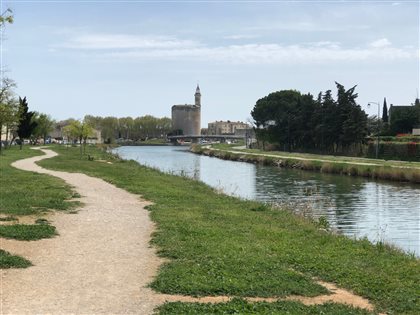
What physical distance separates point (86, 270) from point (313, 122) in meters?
78.0

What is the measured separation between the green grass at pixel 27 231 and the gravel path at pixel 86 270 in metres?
0.31

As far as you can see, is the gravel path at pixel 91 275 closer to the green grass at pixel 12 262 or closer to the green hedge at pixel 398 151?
the green grass at pixel 12 262

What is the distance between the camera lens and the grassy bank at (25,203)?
40.9 ft

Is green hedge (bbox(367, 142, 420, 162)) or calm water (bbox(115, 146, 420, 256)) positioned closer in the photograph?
calm water (bbox(115, 146, 420, 256))

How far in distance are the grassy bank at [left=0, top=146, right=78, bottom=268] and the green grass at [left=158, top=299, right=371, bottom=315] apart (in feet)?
12.6

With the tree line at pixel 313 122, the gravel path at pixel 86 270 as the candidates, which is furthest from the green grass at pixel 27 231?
the tree line at pixel 313 122

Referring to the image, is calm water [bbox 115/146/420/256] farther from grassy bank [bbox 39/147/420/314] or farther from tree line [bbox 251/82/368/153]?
tree line [bbox 251/82/368/153]

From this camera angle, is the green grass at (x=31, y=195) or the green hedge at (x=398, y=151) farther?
the green hedge at (x=398, y=151)

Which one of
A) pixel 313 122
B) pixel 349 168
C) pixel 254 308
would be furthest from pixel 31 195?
pixel 313 122

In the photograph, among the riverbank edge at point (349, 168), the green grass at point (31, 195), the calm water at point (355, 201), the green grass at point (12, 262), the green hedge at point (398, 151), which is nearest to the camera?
the green grass at point (12, 262)

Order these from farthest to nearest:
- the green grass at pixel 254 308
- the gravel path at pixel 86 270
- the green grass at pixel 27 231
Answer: the green grass at pixel 27 231
the gravel path at pixel 86 270
the green grass at pixel 254 308

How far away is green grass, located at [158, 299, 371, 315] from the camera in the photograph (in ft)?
24.0

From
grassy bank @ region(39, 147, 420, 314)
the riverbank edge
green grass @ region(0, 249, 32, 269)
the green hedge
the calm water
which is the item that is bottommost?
the calm water

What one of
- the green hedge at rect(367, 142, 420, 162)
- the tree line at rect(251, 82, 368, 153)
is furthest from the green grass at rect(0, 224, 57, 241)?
the tree line at rect(251, 82, 368, 153)
